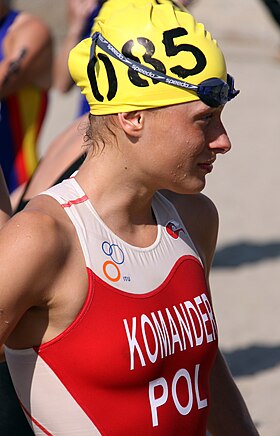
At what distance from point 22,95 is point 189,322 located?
3.84 m

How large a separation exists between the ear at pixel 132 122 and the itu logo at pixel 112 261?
27 centimetres

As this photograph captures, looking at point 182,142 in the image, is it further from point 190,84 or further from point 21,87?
point 21,87

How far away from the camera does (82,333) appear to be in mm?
2445

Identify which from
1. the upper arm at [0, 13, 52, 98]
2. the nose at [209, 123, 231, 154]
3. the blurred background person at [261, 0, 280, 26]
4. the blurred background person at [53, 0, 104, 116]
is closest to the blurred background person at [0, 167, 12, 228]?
the nose at [209, 123, 231, 154]

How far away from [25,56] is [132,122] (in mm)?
3793

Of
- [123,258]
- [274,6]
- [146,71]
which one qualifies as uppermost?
[146,71]

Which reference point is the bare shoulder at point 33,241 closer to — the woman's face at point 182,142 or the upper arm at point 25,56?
the woman's face at point 182,142

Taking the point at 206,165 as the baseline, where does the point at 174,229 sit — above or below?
below

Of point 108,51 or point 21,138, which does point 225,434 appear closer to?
point 108,51

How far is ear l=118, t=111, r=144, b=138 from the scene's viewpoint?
8.42ft

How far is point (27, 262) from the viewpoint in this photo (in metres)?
2.36

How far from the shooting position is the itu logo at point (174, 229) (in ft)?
9.15

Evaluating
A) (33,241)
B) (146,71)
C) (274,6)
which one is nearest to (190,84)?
(146,71)

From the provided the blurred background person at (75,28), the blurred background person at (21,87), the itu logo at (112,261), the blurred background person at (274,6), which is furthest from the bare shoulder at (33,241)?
the blurred background person at (21,87)
